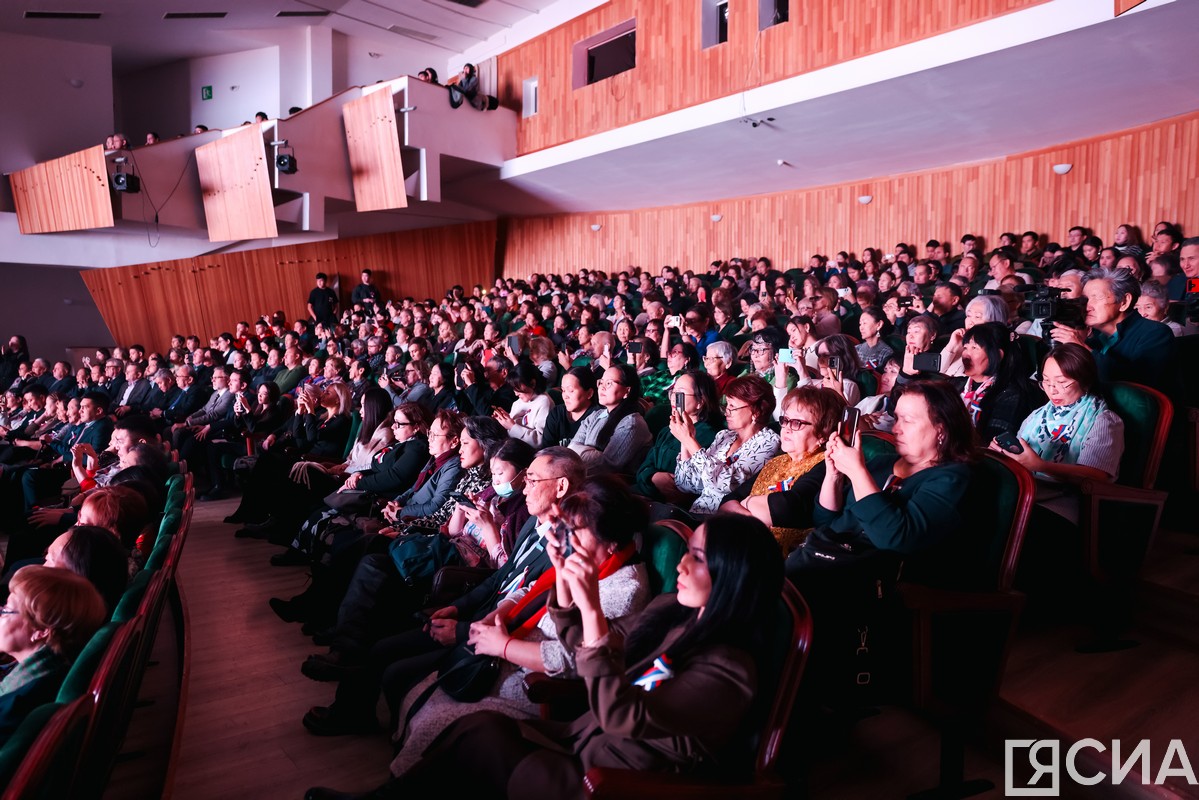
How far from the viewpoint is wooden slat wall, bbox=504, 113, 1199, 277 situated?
457 cm

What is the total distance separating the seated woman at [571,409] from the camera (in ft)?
8.21

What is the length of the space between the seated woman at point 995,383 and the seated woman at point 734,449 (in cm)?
51

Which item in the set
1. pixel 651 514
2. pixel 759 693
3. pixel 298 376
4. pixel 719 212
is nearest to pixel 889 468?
pixel 651 514

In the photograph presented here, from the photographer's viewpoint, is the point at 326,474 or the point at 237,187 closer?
the point at 326,474

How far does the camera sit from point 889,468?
1.44 m

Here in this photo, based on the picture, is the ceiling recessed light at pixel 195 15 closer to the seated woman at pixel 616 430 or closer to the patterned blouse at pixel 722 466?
the seated woman at pixel 616 430

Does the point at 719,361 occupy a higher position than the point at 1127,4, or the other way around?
the point at 1127,4

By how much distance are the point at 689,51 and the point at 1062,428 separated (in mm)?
4752

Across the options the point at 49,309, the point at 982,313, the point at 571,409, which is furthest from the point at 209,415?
the point at 49,309

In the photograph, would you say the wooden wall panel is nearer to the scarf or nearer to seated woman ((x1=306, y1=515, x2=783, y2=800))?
the scarf

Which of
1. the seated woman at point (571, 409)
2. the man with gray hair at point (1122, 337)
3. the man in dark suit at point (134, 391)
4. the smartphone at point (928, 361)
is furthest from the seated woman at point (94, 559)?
the man in dark suit at point (134, 391)

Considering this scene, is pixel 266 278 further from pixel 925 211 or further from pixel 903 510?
pixel 903 510

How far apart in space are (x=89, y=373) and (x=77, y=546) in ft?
17.5

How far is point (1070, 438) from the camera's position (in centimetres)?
167
